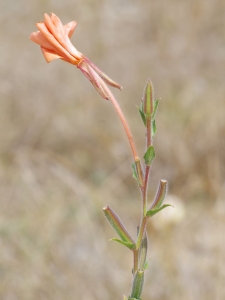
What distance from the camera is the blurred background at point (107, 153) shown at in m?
3.50

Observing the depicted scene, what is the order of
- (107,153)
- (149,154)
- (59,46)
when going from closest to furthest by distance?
(149,154) → (59,46) → (107,153)

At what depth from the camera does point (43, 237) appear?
3705 millimetres

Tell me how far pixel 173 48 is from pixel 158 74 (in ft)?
2.29

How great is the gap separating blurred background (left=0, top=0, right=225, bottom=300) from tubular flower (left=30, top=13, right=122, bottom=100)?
2.23 metres

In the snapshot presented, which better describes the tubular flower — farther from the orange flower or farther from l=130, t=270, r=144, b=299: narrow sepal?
l=130, t=270, r=144, b=299: narrow sepal

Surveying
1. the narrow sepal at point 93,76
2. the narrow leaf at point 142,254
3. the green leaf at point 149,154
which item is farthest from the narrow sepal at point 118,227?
the narrow sepal at point 93,76

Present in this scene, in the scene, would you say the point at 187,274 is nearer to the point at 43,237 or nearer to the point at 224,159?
the point at 43,237

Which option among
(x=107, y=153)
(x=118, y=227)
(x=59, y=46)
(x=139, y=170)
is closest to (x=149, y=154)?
(x=139, y=170)

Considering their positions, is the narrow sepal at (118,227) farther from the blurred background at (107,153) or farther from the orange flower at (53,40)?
the blurred background at (107,153)

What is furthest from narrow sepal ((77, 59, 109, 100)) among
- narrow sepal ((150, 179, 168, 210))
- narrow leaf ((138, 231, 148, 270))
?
narrow leaf ((138, 231, 148, 270))

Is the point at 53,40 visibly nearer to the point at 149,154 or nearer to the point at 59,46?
the point at 59,46

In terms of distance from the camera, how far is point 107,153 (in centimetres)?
530

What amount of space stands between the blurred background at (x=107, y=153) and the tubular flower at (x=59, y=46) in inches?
87.6

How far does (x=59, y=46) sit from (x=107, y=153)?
414cm
